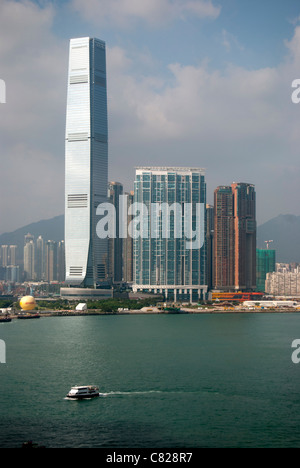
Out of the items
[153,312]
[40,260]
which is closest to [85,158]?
[153,312]

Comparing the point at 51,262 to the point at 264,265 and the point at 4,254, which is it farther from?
the point at 264,265

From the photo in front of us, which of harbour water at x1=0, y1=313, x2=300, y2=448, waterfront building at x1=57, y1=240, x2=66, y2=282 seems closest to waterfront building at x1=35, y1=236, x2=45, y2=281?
waterfront building at x1=57, y1=240, x2=66, y2=282

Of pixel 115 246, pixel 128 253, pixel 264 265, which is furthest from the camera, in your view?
pixel 264 265

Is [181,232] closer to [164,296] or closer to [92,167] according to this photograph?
[164,296]

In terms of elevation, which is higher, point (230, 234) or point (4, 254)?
point (230, 234)

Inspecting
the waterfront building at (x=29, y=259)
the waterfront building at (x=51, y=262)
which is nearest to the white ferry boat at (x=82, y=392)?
the waterfront building at (x=51, y=262)

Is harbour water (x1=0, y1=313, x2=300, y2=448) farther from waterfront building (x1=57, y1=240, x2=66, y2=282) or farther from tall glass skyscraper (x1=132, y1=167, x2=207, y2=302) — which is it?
waterfront building (x1=57, y1=240, x2=66, y2=282)
